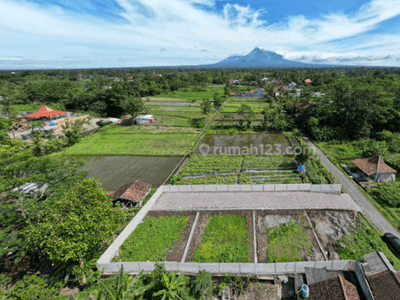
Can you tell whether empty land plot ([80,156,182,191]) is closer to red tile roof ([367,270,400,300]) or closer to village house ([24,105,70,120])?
red tile roof ([367,270,400,300])

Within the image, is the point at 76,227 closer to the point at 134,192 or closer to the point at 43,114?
the point at 134,192

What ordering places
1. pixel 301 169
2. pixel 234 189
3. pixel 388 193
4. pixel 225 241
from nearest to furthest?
pixel 225 241 → pixel 388 193 → pixel 234 189 → pixel 301 169

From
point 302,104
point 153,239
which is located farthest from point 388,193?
point 302,104

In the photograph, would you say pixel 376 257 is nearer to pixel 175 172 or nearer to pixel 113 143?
pixel 175 172

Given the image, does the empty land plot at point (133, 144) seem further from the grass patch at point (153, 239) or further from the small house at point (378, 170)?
the small house at point (378, 170)

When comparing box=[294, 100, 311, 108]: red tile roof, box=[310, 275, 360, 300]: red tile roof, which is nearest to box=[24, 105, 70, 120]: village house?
box=[310, 275, 360, 300]: red tile roof

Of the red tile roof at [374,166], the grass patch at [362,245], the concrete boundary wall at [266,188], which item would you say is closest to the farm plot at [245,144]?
the red tile roof at [374,166]

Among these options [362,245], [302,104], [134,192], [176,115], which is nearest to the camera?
[362,245]
